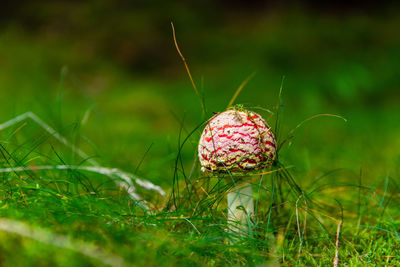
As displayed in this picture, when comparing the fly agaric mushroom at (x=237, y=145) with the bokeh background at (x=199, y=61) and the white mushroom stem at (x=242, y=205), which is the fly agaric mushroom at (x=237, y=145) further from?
the bokeh background at (x=199, y=61)

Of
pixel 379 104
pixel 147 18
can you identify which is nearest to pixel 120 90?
pixel 147 18

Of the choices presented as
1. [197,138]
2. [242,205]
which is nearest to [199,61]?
[197,138]

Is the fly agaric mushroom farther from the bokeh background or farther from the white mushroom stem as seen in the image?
the bokeh background

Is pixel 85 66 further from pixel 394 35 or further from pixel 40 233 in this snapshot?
pixel 40 233

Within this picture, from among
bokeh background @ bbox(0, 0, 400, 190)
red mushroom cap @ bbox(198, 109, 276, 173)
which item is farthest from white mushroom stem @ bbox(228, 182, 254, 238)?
bokeh background @ bbox(0, 0, 400, 190)

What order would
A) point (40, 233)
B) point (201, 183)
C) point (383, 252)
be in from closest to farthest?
point (40, 233)
point (383, 252)
point (201, 183)

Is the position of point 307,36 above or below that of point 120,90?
above

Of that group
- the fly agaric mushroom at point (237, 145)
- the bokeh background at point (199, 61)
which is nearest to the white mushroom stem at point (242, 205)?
the fly agaric mushroom at point (237, 145)
